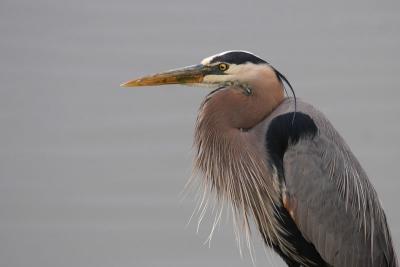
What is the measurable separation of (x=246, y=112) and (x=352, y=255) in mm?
651

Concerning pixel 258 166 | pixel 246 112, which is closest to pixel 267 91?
pixel 246 112

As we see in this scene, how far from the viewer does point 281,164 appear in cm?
219

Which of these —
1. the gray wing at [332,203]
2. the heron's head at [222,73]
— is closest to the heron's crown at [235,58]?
the heron's head at [222,73]

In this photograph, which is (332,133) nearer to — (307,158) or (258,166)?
(307,158)

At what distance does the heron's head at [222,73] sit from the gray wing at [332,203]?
0.25 m

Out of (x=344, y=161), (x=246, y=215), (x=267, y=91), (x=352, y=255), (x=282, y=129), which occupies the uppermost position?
(x=267, y=91)

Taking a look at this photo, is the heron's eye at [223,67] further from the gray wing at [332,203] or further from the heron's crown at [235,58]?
the gray wing at [332,203]

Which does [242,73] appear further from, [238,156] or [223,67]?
[238,156]

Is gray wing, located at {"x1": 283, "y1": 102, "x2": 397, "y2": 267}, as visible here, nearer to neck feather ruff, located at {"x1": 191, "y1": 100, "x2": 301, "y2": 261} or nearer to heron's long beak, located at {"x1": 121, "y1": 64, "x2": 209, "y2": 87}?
neck feather ruff, located at {"x1": 191, "y1": 100, "x2": 301, "y2": 261}

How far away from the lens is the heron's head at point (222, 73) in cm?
214

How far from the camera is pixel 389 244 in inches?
88.9

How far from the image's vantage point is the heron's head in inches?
84.3

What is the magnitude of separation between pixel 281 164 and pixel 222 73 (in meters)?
0.39

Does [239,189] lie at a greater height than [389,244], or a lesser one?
greater
